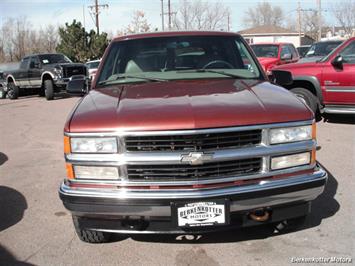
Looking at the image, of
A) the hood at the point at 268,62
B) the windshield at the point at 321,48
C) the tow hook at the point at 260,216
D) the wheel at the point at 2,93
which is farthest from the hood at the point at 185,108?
the wheel at the point at 2,93

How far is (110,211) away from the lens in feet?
10.5

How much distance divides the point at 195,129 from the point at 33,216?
2409 millimetres

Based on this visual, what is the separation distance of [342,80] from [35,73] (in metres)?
14.7

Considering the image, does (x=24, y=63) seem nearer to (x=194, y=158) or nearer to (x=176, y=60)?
(x=176, y=60)

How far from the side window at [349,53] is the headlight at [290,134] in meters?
5.70

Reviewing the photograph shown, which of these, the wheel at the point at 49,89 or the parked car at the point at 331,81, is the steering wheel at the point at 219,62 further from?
the wheel at the point at 49,89

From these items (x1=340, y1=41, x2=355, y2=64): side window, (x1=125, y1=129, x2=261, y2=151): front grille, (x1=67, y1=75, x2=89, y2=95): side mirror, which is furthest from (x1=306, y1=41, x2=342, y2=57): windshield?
(x1=125, y1=129, x2=261, y2=151): front grille

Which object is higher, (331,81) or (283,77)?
(283,77)

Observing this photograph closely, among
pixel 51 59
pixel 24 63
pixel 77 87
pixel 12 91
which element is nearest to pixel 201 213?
pixel 77 87

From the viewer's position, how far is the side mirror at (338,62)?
838 cm

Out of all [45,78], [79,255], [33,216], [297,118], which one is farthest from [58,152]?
[45,78]

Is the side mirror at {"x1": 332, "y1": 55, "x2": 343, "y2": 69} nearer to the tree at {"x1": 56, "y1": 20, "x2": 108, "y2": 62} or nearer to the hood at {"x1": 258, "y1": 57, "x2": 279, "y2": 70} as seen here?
the hood at {"x1": 258, "y1": 57, "x2": 279, "y2": 70}

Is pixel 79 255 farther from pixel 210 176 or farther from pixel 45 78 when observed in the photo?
pixel 45 78

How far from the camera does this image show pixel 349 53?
338 inches
